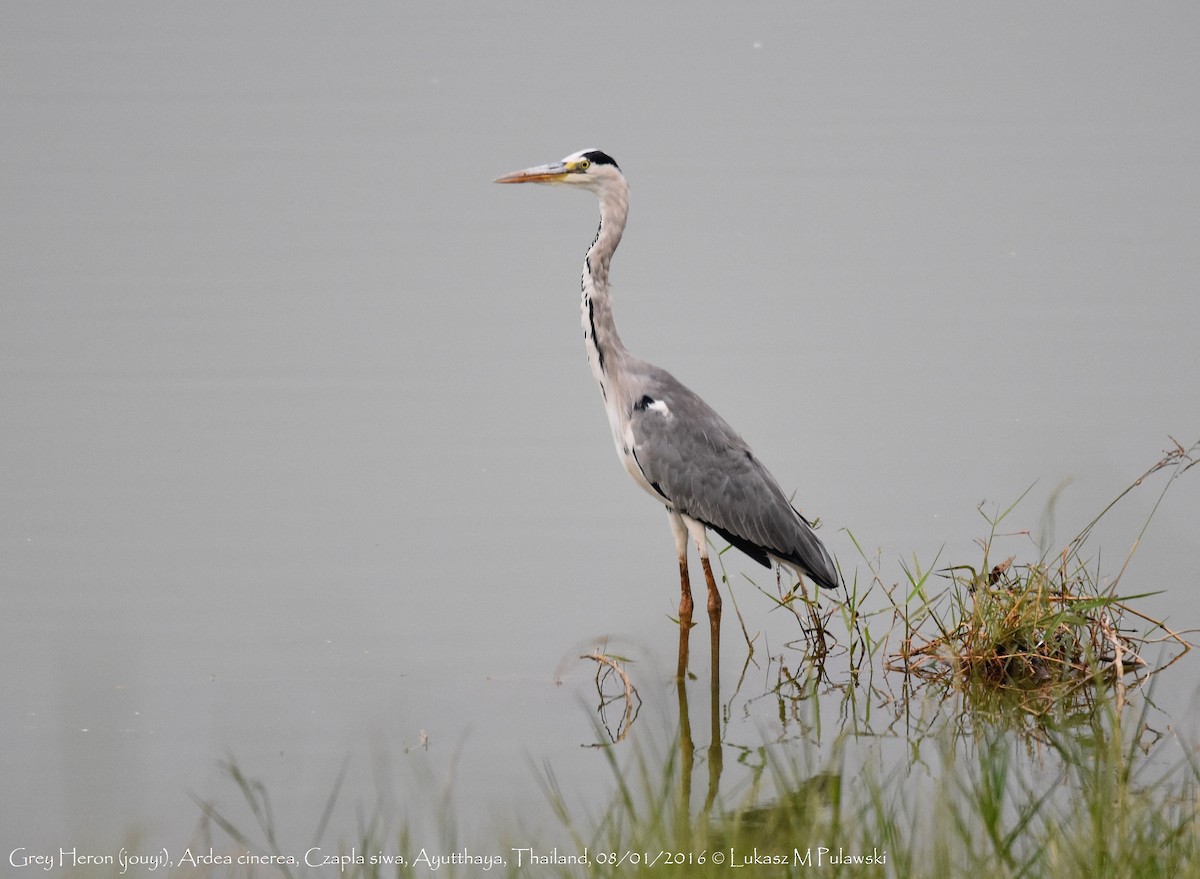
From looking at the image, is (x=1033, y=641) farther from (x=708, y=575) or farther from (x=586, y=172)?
(x=586, y=172)

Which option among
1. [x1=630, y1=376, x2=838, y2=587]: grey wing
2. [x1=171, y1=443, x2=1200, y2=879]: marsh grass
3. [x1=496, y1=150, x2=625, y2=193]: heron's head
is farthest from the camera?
[x1=496, y1=150, x2=625, y2=193]: heron's head

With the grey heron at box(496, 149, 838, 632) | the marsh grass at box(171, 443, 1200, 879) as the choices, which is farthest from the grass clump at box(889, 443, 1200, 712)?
the grey heron at box(496, 149, 838, 632)

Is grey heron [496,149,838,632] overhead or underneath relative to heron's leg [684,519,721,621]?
overhead

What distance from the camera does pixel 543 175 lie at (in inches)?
289

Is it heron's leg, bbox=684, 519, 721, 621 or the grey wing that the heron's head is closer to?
the grey wing

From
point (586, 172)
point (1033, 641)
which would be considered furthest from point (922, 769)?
point (586, 172)

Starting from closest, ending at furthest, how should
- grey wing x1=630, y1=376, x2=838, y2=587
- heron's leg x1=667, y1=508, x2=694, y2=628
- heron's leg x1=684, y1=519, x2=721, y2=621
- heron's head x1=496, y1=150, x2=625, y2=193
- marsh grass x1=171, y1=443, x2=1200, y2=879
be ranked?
marsh grass x1=171, y1=443, x2=1200, y2=879, grey wing x1=630, y1=376, x2=838, y2=587, heron's leg x1=684, y1=519, x2=721, y2=621, heron's leg x1=667, y1=508, x2=694, y2=628, heron's head x1=496, y1=150, x2=625, y2=193

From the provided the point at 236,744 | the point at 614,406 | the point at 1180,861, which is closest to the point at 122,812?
the point at 236,744

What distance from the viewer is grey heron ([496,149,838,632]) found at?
6.70 m

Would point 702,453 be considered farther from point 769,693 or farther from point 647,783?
point 647,783

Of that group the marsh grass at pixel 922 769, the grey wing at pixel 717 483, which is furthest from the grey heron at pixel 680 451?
the marsh grass at pixel 922 769

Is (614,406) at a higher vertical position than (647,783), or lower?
higher

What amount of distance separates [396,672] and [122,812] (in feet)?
5.95

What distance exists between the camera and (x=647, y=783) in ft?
12.6
